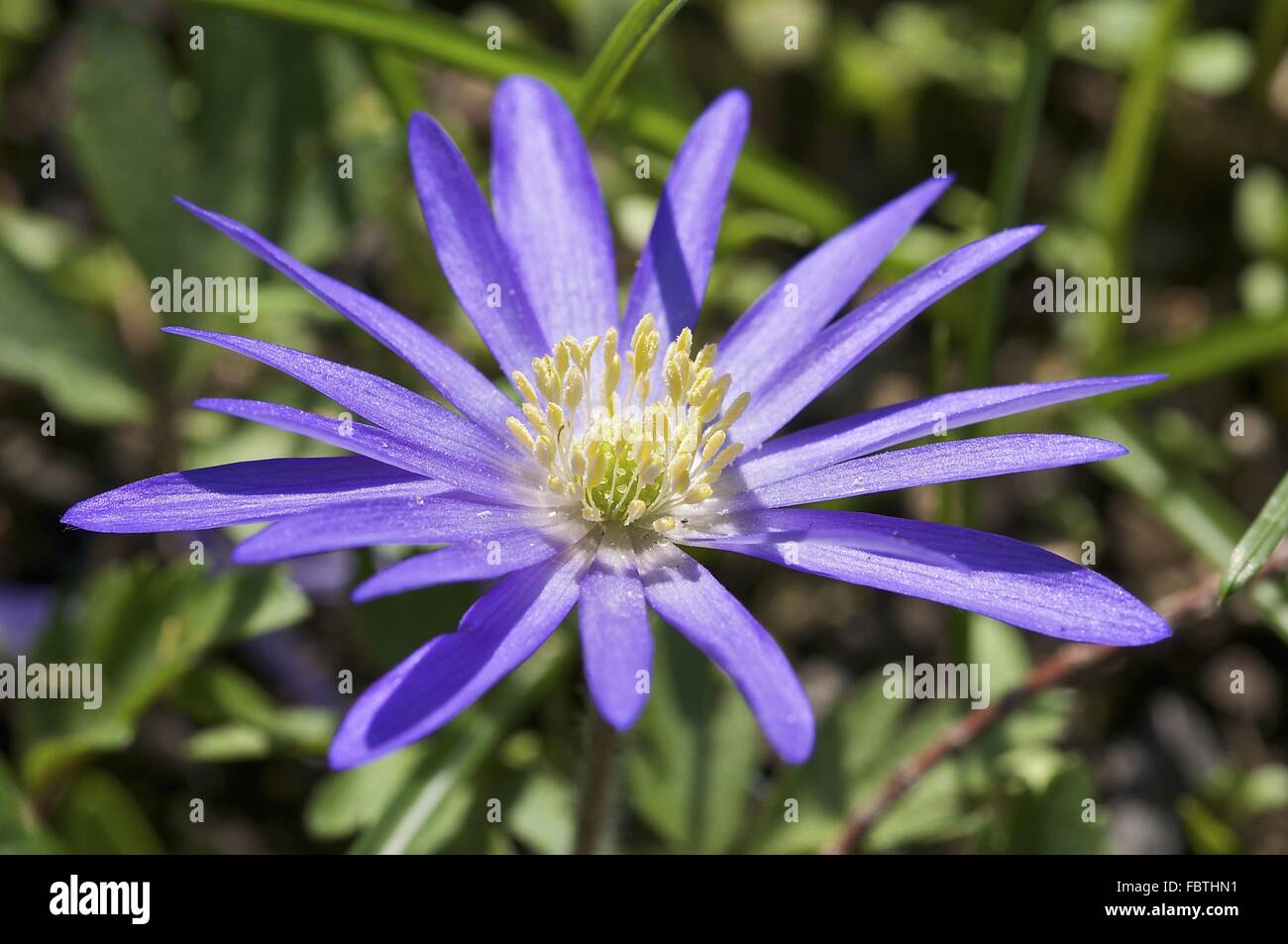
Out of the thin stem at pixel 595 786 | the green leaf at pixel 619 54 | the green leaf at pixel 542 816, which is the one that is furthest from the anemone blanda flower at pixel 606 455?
the green leaf at pixel 542 816

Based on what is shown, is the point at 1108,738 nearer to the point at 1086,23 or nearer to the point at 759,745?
the point at 759,745

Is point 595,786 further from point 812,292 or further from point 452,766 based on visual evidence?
point 812,292

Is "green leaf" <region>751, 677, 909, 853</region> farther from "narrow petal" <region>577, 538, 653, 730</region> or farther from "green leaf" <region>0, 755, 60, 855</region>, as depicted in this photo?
"green leaf" <region>0, 755, 60, 855</region>

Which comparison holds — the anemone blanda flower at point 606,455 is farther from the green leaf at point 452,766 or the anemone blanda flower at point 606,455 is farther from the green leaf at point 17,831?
the green leaf at point 17,831

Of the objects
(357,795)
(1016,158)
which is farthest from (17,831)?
(1016,158)

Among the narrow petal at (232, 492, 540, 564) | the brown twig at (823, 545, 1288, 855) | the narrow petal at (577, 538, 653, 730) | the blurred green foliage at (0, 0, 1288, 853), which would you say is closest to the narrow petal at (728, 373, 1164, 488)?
the narrow petal at (577, 538, 653, 730)

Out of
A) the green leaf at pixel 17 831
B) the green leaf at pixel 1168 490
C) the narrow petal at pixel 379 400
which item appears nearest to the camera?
the narrow petal at pixel 379 400
